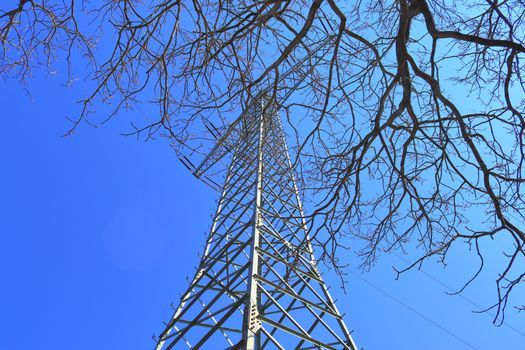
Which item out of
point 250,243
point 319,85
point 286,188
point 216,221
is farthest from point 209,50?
point 286,188

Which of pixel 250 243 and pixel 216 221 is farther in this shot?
pixel 216 221

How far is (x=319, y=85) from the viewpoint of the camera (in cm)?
414

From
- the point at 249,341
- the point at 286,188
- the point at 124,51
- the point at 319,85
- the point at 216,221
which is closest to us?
the point at 249,341

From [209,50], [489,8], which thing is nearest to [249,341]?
[209,50]

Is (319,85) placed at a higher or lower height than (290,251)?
higher

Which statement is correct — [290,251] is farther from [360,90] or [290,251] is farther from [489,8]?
[489,8]

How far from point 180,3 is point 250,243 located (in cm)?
234

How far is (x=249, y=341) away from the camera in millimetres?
2877

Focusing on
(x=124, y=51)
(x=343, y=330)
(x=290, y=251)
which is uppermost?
(x=124, y=51)

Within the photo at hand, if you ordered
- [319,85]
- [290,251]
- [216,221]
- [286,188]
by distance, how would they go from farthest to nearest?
[286,188], [216,221], [290,251], [319,85]

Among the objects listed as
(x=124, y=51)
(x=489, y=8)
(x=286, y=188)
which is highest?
(x=286, y=188)

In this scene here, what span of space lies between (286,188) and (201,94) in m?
2.95

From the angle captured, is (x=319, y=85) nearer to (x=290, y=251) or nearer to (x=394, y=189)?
(x=394, y=189)

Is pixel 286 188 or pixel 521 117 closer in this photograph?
pixel 521 117
